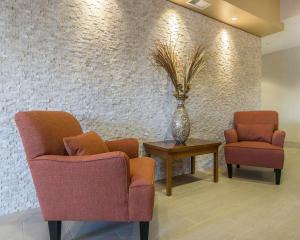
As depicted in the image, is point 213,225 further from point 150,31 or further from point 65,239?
point 150,31

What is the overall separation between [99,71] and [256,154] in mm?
2134

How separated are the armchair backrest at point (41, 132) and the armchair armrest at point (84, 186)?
0.09 meters

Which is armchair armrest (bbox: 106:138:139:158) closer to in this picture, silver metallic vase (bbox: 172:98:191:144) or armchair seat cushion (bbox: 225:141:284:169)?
silver metallic vase (bbox: 172:98:191:144)

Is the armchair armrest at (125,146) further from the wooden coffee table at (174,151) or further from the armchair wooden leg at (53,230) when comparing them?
the armchair wooden leg at (53,230)

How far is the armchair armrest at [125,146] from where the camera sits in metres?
2.16

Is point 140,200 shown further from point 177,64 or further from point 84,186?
point 177,64

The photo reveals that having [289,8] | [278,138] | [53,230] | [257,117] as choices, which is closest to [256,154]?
[278,138]

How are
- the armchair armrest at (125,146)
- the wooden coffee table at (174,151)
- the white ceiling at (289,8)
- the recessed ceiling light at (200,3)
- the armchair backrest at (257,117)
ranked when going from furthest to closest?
the white ceiling at (289,8), the armchair backrest at (257,117), the recessed ceiling light at (200,3), the wooden coffee table at (174,151), the armchair armrest at (125,146)

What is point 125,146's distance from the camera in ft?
7.27

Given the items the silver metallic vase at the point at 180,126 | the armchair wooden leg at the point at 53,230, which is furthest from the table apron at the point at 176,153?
the armchair wooden leg at the point at 53,230

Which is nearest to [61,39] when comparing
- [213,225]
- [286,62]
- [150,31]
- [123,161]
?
[150,31]

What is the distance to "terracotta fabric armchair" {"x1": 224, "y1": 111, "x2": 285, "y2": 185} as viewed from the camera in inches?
106

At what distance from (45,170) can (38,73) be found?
108 cm

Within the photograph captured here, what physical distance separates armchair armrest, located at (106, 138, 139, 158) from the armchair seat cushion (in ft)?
4.57
